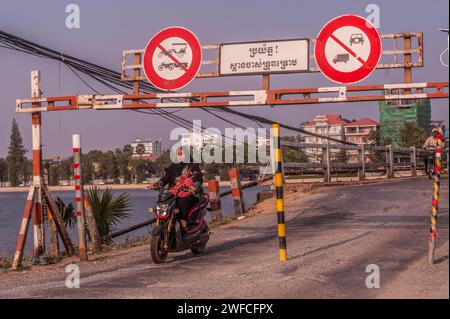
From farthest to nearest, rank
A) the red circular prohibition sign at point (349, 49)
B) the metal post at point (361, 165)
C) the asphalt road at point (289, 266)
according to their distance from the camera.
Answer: the metal post at point (361, 165)
the red circular prohibition sign at point (349, 49)
the asphalt road at point (289, 266)

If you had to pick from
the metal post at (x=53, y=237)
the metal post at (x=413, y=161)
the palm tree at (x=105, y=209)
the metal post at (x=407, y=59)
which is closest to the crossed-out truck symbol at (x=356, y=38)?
the metal post at (x=407, y=59)

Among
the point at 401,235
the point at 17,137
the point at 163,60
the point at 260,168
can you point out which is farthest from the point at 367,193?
the point at 17,137

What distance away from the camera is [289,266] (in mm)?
9523

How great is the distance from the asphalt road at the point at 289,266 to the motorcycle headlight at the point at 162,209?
2.60 ft

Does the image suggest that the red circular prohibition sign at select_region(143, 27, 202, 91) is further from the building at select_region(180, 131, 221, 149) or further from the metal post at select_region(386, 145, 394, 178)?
the metal post at select_region(386, 145, 394, 178)

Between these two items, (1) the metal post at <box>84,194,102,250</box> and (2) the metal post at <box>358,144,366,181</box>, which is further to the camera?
(2) the metal post at <box>358,144,366,181</box>

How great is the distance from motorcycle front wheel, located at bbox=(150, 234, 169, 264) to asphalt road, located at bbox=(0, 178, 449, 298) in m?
0.18

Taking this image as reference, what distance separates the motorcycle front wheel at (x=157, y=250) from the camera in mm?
10773

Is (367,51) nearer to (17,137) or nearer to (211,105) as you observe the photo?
(211,105)

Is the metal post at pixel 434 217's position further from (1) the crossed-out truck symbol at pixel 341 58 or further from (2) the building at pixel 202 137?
(2) the building at pixel 202 137

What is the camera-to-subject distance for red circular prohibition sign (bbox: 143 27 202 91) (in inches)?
499

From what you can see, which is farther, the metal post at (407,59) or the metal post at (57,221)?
the metal post at (57,221)

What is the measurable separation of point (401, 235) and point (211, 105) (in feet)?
13.1

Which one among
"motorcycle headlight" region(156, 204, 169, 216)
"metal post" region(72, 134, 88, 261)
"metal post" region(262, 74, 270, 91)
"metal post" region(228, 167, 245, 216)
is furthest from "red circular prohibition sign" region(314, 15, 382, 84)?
"metal post" region(228, 167, 245, 216)
